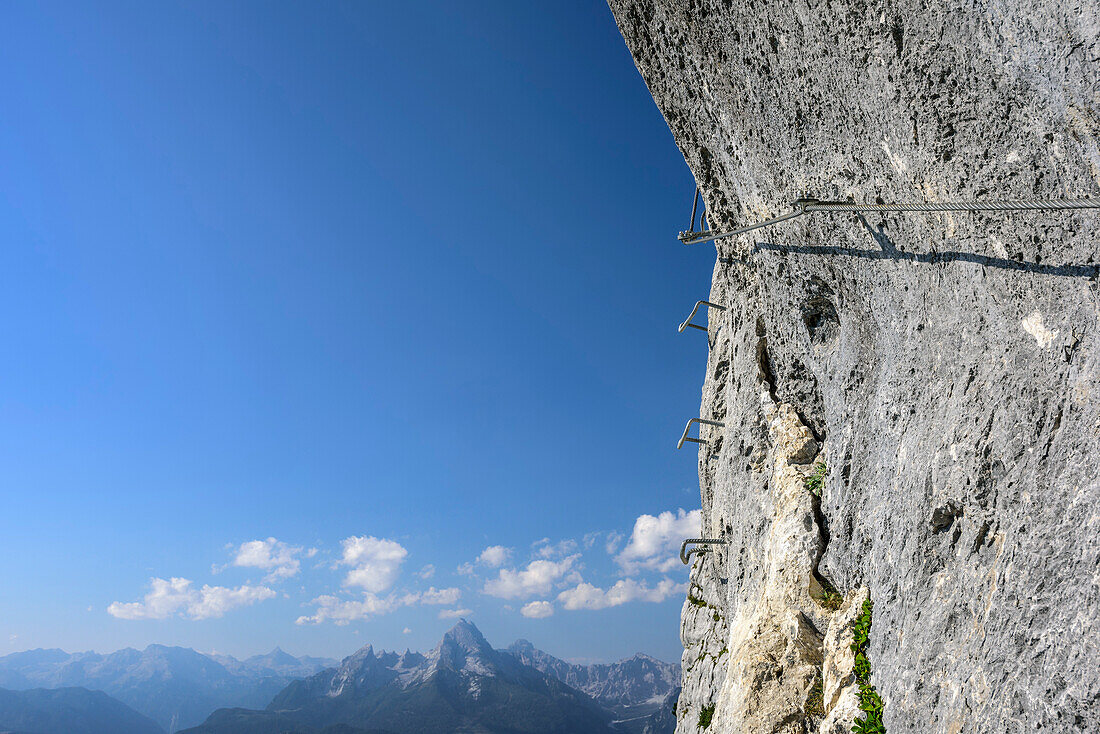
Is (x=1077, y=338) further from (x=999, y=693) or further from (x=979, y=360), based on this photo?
(x=999, y=693)

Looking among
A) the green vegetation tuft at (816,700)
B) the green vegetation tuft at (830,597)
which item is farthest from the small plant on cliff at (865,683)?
the green vegetation tuft at (816,700)

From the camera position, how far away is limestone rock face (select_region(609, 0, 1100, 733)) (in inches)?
205

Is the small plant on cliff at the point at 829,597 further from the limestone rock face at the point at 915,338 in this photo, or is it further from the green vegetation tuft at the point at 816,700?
the green vegetation tuft at the point at 816,700

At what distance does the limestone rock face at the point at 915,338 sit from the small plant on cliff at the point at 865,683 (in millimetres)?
257

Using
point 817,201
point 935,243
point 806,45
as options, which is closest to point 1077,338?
point 935,243

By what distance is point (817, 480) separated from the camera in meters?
11.4

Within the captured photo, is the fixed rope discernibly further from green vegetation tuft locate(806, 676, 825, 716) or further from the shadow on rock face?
green vegetation tuft locate(806, 676, 825, 716)

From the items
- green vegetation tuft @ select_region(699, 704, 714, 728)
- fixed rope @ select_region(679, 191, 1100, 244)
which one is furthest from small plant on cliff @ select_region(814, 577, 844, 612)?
fixed rope @ select_region(679, 191, 1100, 244)

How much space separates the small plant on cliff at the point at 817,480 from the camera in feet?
37.0

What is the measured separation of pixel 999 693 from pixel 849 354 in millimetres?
5328

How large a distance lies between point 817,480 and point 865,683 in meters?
3.71

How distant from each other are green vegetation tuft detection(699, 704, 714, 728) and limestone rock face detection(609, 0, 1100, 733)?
5.70ft

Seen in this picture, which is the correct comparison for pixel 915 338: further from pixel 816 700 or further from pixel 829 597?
pixel 816 700

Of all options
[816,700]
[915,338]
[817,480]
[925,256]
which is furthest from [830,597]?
[925,256]
